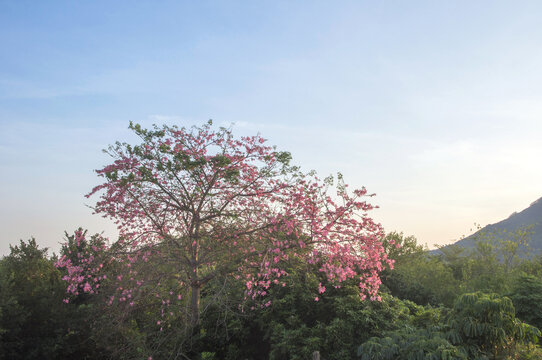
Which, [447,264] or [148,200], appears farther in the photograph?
[447,264]

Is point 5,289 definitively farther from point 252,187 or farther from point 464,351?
point 464,351

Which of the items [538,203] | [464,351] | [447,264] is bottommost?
[464,351]

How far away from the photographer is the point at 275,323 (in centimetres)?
1207

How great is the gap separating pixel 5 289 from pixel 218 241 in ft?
26.2

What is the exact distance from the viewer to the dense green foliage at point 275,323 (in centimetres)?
918

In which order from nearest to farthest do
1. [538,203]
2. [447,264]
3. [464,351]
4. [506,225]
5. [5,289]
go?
[464,351]
[5,289]
[447,264]
[506,225]
[538,203]

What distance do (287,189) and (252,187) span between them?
3.45ft

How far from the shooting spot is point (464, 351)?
8.59m

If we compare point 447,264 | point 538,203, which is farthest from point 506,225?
point 447,264

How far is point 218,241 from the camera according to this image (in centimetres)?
1145

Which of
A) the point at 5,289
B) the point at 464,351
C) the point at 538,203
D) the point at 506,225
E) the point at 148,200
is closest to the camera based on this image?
the point at 464,351

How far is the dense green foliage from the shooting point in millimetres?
9180

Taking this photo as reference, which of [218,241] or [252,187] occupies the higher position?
[252,187]

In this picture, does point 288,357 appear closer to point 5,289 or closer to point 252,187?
point 252,187
